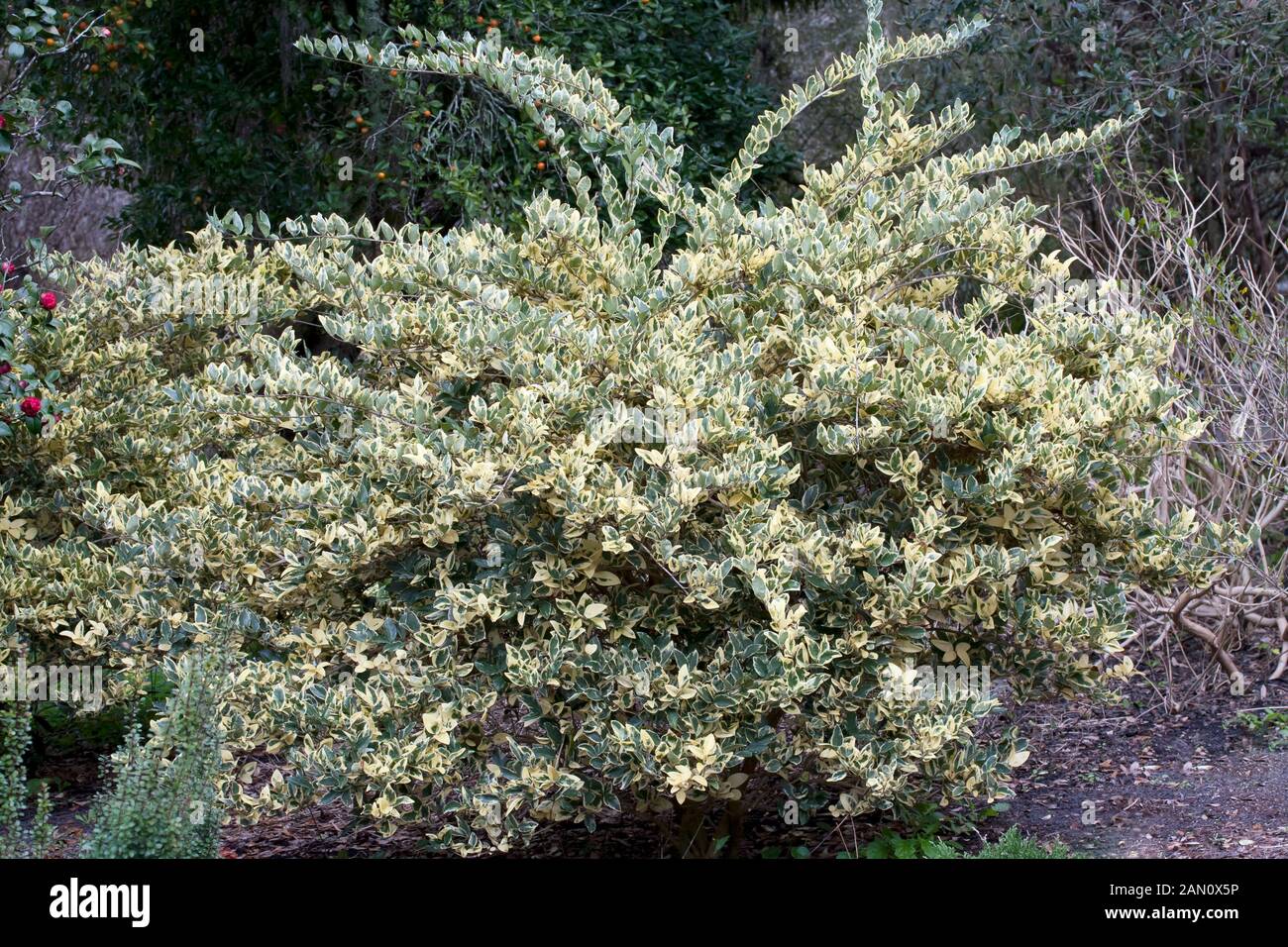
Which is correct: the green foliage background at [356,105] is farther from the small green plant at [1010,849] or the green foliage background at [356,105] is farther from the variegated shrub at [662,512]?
the small green plant at [1010,849]

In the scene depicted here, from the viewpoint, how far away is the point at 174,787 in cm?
279

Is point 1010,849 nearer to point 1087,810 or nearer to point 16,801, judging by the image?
point 1087,810

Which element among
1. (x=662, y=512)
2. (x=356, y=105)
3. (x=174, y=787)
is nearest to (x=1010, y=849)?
(x=662, y=512)

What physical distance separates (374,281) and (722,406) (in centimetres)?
116

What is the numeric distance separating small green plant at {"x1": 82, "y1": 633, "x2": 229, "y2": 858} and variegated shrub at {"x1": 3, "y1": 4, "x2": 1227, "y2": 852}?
0.80 feet

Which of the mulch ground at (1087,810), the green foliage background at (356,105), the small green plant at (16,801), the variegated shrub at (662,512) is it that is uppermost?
the green foliage background at (356,105)

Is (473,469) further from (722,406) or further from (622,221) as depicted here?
(622,221)

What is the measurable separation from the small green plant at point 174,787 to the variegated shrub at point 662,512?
244mm

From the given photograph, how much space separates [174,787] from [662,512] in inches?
48.0

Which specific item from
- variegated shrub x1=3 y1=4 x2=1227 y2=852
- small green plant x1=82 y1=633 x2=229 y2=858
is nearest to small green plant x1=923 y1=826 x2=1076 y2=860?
variegated shrub x1=3 y1=4 x2=1227 y2=852

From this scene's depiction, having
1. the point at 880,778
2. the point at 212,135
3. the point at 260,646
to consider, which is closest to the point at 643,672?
the point at 880,778

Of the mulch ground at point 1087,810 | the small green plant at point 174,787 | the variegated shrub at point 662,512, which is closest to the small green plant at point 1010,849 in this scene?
the mulch ground at point 1087,810

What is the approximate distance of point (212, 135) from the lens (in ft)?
24.5

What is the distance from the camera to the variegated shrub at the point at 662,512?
3057mm
